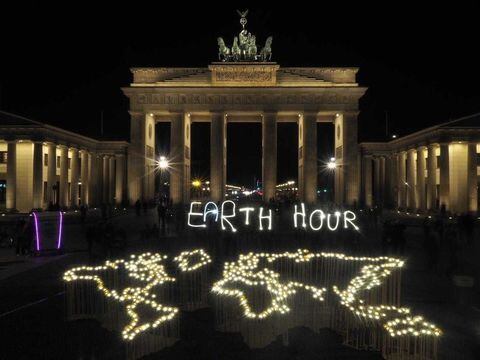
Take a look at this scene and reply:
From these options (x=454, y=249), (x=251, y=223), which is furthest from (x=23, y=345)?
(x=251, y=223)

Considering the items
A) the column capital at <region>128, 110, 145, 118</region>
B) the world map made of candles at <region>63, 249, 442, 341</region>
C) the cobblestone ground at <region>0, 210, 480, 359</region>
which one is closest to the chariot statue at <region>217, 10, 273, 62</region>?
the column capital at <region>128, 110, 145, 118</region>

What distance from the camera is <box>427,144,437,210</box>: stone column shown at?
4953 cm

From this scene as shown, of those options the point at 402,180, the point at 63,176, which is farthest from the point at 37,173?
the point at 402,180

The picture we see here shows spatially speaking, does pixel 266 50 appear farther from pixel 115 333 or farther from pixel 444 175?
pixel 115 333

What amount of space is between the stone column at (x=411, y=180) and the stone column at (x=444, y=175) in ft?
29.3

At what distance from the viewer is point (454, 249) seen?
15.5 metres

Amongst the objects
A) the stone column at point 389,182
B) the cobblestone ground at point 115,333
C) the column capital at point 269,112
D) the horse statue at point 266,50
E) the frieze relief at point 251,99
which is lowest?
the cobblestone ground at point 115,333

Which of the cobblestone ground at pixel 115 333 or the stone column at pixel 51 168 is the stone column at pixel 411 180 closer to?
the cobblestone ground at pixel 115 333

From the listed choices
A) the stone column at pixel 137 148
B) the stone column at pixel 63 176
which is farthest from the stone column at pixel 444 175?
the stone column at pixel 63 176

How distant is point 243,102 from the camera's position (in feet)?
174

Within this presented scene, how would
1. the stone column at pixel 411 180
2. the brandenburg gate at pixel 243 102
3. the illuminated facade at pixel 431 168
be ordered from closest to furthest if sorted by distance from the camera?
the illuminated facade at pixel 431 168 < the brandenburg gate at pixel 243 102 < the stone column at pixel 411 180

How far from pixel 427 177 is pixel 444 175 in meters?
6.70

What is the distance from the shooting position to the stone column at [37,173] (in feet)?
153

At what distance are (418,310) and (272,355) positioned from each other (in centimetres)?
495
